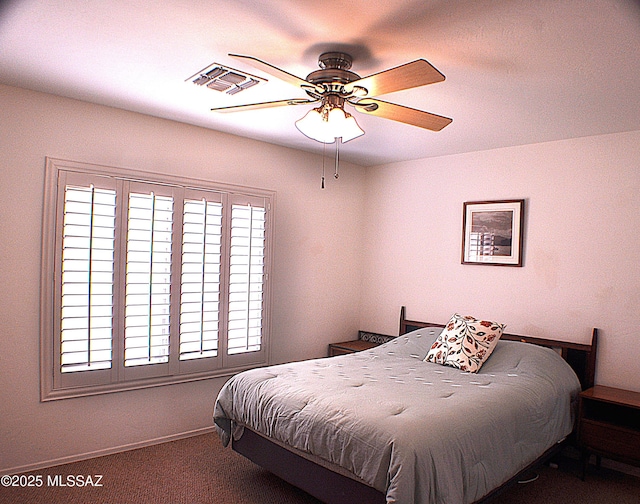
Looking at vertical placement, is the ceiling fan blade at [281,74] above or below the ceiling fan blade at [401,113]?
above

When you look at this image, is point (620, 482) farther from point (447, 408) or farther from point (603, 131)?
point (603, 131)

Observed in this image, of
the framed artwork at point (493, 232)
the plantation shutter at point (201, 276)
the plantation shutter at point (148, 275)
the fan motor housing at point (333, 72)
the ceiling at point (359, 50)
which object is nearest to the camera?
the ceiling at point (359, 50)

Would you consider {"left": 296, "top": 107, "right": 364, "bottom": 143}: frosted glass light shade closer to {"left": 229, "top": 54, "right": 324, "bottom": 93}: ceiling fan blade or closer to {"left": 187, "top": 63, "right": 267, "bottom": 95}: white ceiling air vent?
{"left": 229, "top": 54, "right": 324, "bottom": 93}: ceiling fan blade

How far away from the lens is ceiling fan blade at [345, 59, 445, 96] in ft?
6.66

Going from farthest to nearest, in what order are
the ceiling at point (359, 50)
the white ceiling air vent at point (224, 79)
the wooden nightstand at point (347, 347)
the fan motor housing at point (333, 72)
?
1. the wooden nightstand at point (347, 347)
2. the white ceiling air vent at point (224, 79)
3. the fan motor housing at point (333, 72)
4. the ceiling at point (359, 50)

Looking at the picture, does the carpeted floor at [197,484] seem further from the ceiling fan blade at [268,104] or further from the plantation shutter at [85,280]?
the ceiling fan blade at [268,104]

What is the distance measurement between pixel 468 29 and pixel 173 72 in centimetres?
159

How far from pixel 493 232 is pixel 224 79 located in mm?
2623

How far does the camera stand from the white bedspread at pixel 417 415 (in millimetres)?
2309

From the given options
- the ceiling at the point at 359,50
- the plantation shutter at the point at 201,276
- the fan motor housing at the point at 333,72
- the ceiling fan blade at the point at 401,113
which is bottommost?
the plantation shutter at the point at 201,276

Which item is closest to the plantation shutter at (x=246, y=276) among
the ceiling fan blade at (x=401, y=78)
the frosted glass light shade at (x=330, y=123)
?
the frosted glass light shade at (x=330, y=123)

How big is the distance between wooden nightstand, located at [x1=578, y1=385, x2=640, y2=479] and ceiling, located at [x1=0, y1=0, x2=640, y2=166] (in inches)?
72.7

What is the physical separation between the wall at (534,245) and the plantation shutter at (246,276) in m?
1.40

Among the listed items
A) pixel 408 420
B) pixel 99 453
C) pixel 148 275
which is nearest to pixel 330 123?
pixel 408 420
